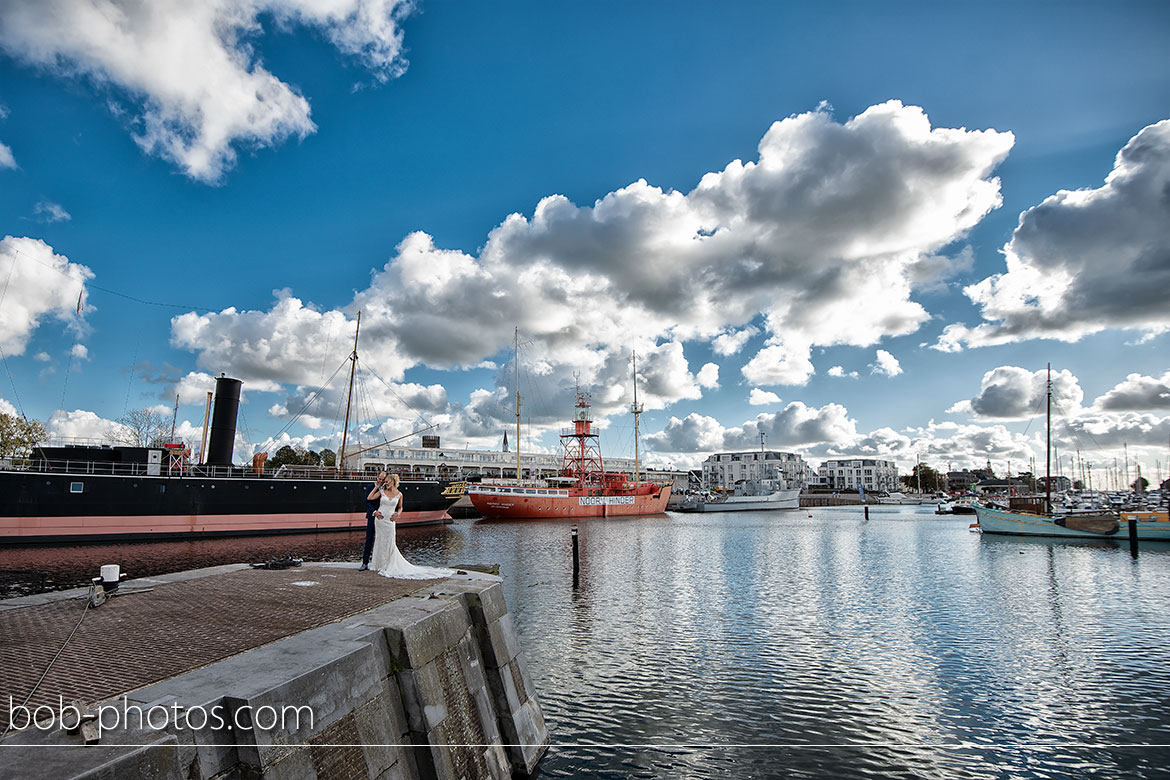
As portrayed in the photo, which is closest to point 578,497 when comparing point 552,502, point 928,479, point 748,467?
point 552,502

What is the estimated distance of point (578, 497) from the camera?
77375mm

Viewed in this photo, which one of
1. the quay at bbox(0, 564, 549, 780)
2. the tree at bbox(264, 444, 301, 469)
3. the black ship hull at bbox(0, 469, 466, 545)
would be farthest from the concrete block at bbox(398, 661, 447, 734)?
the tree at bbox(264, 444, 301, 469)

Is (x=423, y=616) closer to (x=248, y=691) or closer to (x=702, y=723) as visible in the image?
(x=248, y=691)

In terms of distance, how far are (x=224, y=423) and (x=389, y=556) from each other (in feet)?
133

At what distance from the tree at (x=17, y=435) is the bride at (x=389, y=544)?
52.8m

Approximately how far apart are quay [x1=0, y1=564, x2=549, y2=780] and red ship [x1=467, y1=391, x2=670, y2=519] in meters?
61.5

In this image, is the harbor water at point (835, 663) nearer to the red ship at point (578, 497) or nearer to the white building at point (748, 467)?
the red ship at point (578, 497)

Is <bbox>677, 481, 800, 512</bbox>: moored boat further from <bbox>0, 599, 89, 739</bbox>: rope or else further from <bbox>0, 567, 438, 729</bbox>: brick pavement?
<bbox>0, 599, 89, 739</bbox>: rope

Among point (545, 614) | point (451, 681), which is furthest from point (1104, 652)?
point (451, 681)

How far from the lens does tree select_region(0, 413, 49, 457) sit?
46.9 m

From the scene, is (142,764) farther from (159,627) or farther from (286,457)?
(286,457)

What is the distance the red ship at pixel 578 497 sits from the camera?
71.6 meters

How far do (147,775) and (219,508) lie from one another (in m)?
45.4

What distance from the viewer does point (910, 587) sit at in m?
24.4
